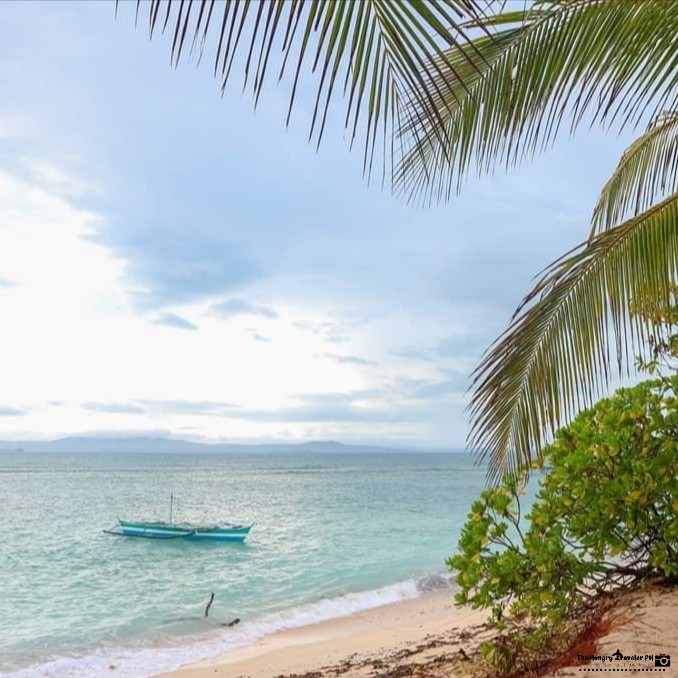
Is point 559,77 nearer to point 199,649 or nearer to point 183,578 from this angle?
point 199,649

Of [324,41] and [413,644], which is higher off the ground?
[324,41]

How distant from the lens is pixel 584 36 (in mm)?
2254

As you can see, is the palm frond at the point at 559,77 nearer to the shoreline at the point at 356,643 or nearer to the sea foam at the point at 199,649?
the shoreline at the point at 356,643

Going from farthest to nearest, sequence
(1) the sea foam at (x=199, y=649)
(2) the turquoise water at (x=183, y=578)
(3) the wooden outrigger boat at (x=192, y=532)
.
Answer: (3) the wooden outrigger boat at (x=192, y=532), (2) the turquoise water at (x=183, y=578), (1) the sea foam at (x=199, y=649)

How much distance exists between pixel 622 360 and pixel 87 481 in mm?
67209

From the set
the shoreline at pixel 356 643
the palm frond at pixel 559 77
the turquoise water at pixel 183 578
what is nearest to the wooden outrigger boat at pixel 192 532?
the turquoise water at pixel 183 578

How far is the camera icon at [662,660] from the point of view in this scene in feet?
8.82

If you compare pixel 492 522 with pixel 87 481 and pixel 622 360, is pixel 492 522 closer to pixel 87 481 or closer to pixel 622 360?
pixel 622 360

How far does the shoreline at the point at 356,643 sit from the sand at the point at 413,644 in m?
0.02

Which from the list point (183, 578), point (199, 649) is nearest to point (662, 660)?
point (199, 649)

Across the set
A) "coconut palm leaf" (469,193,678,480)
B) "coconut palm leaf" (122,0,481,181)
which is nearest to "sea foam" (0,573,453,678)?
"coconut palm leaf" (469,193,678,480)

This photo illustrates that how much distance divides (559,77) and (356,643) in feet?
30.9

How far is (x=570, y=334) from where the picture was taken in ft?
10.1

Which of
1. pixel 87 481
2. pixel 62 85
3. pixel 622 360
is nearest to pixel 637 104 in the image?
pixel 622 360
